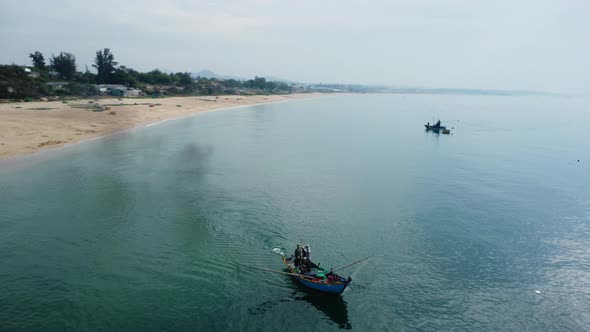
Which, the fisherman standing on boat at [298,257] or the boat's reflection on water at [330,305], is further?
the fisherman standing on boat at [298,257]

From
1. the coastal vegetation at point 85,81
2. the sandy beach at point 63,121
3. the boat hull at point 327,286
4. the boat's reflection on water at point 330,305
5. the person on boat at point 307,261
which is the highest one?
the coastal vegetation at point 85,81

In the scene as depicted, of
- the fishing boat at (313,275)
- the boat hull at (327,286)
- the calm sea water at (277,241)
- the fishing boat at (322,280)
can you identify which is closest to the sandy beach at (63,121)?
the calm sea water at (277,241)

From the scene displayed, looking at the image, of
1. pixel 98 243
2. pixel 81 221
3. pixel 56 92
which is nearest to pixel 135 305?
pixel 98 243

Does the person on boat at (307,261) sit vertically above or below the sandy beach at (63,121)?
below

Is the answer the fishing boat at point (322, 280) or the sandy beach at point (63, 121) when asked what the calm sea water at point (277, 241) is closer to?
the fishing boat at point (322, 280)

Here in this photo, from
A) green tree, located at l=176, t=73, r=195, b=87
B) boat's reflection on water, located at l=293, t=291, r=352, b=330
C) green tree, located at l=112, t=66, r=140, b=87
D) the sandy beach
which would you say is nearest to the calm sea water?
boat's reflection on water, located at l=293, t=291, r=352, b=330

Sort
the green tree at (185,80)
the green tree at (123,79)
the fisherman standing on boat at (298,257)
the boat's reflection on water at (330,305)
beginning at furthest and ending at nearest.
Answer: the green tree at (185,80) < the green tree at (123,79) < the fisherman standing on boat at (298,257) < the boat's reflection on water at (330,305)

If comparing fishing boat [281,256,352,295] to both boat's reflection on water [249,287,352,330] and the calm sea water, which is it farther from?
the calm sea water

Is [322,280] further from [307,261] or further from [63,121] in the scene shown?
[63,121]
